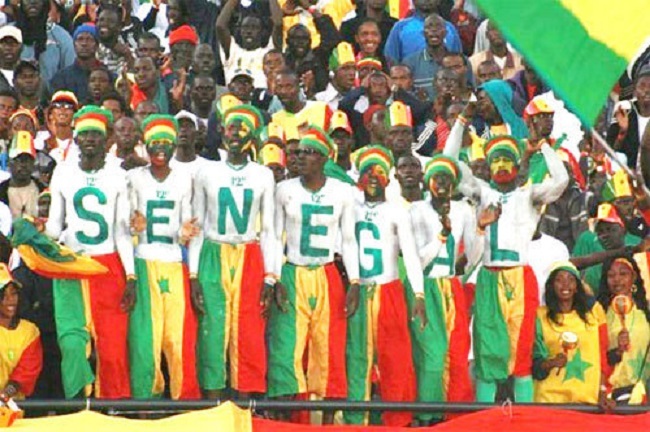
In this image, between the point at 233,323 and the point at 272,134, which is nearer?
the point at 233,323

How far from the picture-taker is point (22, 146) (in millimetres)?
17781

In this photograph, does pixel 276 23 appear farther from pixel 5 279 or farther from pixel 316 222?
pixel 5 279

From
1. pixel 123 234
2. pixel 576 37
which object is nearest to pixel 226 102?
pixel 123 234

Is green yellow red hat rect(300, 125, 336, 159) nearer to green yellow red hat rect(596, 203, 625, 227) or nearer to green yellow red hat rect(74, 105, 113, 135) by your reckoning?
green yellow red hat rect(74, 105, 113, 135)

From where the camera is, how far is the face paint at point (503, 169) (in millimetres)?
17297

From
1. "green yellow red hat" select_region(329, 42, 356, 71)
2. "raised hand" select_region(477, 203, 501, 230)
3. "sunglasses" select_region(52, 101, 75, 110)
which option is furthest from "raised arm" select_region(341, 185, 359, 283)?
"green yellow red hat" select_region(329, 42, 356, 71)

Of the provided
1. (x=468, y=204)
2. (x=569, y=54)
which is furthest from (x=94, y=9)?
(x=569, y=54)

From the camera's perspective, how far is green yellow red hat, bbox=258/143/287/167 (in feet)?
58.3

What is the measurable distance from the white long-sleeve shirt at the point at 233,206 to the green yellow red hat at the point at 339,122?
7.63ft

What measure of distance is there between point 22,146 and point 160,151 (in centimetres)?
161

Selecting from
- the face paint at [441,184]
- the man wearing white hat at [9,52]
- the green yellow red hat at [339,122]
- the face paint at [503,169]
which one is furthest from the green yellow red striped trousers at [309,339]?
the man wearing white hat at [9,52]

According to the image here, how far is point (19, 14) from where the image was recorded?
20.8 m

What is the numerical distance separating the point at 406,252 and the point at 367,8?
555 centimetres

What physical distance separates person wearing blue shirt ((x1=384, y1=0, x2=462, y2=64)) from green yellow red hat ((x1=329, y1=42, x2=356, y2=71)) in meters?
0.39
